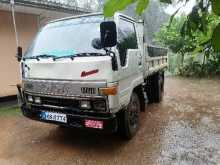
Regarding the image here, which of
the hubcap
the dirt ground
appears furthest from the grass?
the hubcap

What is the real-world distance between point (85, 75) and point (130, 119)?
1.34 meters

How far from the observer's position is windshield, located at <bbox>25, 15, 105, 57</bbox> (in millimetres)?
4492

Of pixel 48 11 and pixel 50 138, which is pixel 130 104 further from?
pixel 48 11

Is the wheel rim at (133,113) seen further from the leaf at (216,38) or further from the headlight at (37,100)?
the leaf at (216,38)

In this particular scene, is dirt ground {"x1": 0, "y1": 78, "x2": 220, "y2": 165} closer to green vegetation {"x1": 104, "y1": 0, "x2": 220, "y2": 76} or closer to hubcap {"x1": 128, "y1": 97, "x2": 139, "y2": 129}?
hubcap {"x1": 128, "y1": 97, "x2": 139, "y2": 129}

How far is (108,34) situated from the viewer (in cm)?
385

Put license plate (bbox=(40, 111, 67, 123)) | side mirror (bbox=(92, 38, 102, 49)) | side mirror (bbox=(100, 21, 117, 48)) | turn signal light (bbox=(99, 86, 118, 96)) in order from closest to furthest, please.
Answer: side mirror (bbox=(100, 21, 117, 48)), turn signal light (bbox=(99, 86, 118, 96)), side mirror (bbox=(92, 38, 102, 49)), license plate (bbox=(40, 111, 67, 123))

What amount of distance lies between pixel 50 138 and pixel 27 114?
776 mm

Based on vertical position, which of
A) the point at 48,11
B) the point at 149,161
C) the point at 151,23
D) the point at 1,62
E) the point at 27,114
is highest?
the point at 151,23

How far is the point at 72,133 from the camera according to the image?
5.64 m

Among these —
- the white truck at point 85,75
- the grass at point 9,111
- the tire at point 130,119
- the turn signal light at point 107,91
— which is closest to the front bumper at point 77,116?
the white truck at point 85,75

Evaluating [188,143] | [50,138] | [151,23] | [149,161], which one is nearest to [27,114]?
[50,138]

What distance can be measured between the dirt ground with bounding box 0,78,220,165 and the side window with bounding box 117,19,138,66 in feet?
5.00

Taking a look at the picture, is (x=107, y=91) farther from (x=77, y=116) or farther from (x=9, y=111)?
(x=9, y=111)
